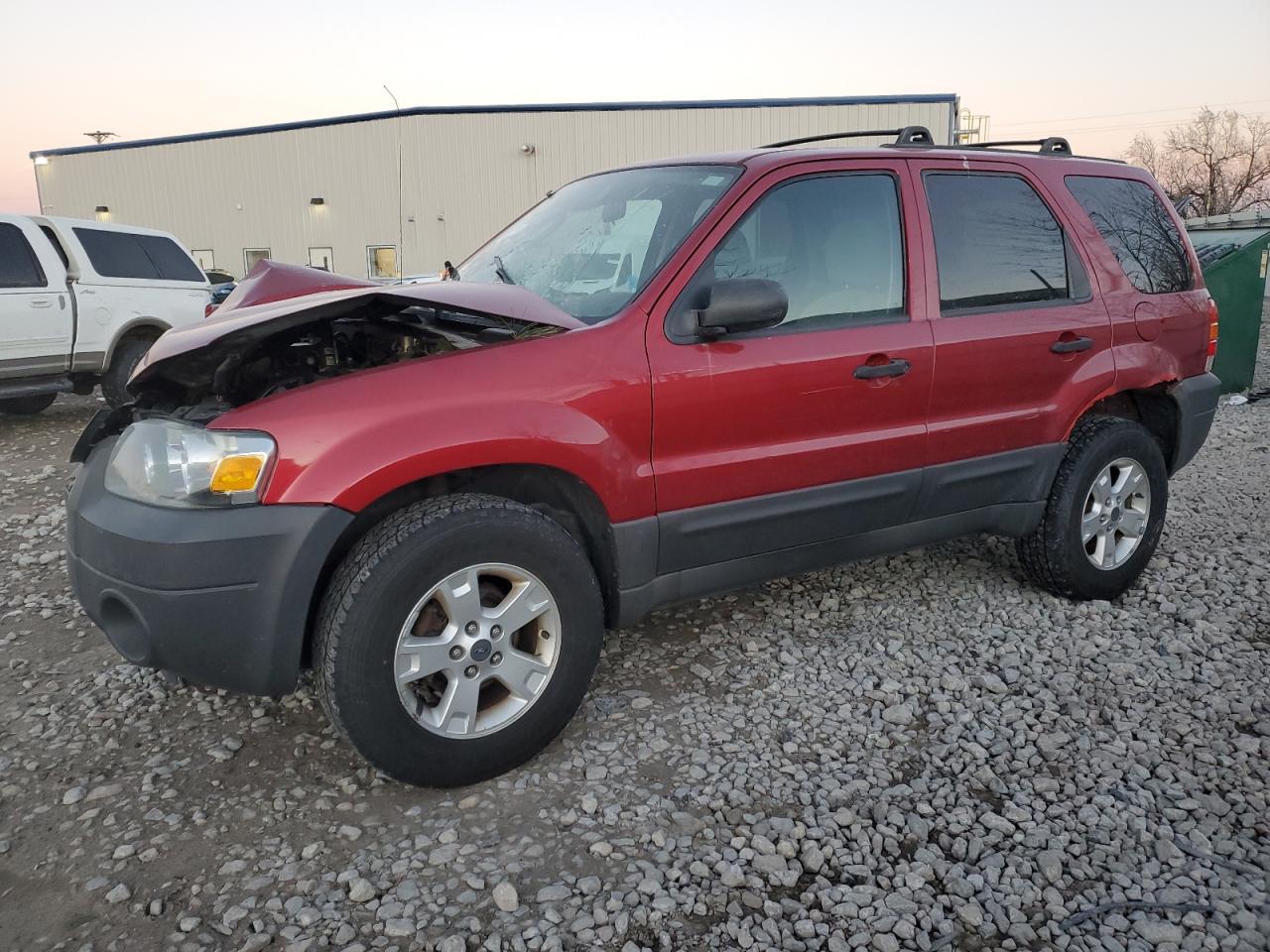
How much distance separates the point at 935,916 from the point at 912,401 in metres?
1.82

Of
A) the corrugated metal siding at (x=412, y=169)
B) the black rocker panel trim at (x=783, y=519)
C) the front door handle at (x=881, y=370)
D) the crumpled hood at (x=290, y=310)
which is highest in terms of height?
the corrugated metal siding at (x=412, y=169)

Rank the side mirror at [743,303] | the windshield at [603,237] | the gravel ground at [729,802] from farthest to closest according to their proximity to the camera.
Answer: the windshield at [603,237], the side mirror at [743,303], the gravel ground at [729,802]

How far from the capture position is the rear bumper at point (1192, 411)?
4.18 metres

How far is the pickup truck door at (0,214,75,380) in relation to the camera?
7789 mm

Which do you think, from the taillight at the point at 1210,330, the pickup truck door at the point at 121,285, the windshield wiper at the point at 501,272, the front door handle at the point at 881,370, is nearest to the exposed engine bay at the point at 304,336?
the windshield wiper at the point at 501,272

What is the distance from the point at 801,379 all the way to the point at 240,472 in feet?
5.83

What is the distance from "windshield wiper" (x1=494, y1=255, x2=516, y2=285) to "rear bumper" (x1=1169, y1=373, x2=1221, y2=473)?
10.1ft

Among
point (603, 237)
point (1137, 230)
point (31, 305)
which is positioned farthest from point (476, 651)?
point (31, 305)

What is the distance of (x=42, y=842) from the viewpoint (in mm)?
2482

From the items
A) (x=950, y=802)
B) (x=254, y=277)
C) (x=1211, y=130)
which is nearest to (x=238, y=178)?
(x=254, y=277)

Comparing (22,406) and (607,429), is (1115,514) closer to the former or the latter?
→ (607,429)

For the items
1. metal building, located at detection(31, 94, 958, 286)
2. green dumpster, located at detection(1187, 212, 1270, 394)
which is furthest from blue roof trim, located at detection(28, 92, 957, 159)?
green dumpster, located at detection(1187, 212, 1270, 394)

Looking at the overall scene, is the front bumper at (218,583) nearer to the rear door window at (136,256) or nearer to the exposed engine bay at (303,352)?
the exposed engine bay at (303,352)

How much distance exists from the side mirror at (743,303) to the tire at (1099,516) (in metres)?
1.84
